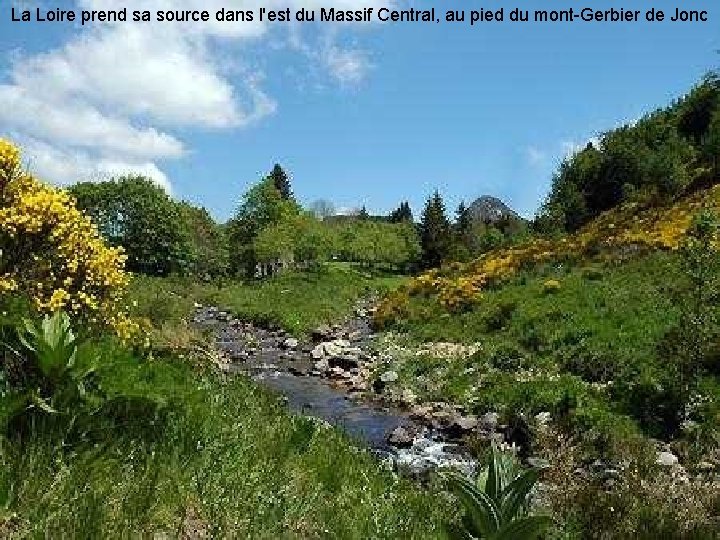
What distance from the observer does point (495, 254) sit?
1790 inches

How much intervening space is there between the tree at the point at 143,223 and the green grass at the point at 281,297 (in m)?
8.69

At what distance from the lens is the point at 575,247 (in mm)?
36344

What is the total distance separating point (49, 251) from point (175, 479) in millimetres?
5481

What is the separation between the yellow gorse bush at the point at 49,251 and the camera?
8.90 meters

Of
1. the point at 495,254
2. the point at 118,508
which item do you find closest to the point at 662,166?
the point at 495,254

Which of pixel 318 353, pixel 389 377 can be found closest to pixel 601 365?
pixel 389 377

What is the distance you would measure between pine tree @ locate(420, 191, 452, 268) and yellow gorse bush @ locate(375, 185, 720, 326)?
34.9m

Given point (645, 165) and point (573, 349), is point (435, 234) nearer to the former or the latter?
point (645, 165)

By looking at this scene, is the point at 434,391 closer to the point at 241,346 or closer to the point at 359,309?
the point at 241,346

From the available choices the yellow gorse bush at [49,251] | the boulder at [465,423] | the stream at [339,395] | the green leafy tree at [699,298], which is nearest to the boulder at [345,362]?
the stream at [339,395]

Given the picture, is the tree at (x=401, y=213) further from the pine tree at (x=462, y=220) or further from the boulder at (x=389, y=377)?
the boulder at (x=389, y=377)

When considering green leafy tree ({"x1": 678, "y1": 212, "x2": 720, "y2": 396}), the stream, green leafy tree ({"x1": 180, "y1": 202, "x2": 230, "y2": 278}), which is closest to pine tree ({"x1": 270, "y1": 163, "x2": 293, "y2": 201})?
green leafy tree ({"x1": 180, "y1": 202, "x2": 230, "y2": 278})

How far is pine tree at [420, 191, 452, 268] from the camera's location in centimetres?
7900

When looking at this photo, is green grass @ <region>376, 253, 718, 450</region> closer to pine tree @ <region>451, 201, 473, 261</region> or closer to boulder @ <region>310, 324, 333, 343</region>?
boulder @ <region>310, 324, 333, 343</region>
